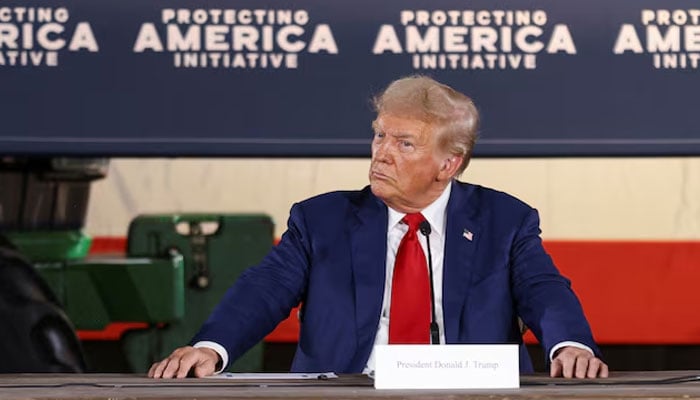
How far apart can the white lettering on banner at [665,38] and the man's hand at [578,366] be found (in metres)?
1.47

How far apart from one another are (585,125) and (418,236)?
1.07 metres

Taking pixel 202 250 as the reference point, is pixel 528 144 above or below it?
above

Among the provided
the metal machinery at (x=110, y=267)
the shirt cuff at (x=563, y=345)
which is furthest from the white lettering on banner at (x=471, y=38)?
the shirt cuff at (x=563, y=345)

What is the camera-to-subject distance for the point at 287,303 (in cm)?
297

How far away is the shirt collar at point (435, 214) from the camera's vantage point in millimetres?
3043

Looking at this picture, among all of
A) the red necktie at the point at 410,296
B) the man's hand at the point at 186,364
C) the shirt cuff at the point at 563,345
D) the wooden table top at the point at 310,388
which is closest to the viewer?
the wooden table top at the point at 310,388

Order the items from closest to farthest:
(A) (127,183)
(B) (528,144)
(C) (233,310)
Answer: (C) (233,310)
(B) (528,144)
(A) (127,183)

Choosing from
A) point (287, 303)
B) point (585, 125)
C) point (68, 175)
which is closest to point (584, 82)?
point (585, 125)

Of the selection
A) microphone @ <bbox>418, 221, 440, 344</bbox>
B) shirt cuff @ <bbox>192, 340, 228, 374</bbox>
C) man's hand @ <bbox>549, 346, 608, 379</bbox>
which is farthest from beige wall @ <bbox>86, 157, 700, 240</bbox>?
man's hand @ <bbox>549, 346, 608, 379</bbox>

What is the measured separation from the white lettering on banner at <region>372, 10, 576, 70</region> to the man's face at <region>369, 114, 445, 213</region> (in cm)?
87

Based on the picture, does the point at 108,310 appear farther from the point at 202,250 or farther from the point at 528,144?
the point at 528,144

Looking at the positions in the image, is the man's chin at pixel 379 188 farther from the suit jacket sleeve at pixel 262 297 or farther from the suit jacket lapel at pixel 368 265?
the suit jacket sleeve at pixel 262 297

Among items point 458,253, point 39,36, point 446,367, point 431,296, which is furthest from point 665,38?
point 446,367

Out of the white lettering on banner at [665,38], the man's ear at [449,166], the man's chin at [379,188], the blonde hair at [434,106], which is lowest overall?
the man's chin at [379,188]
